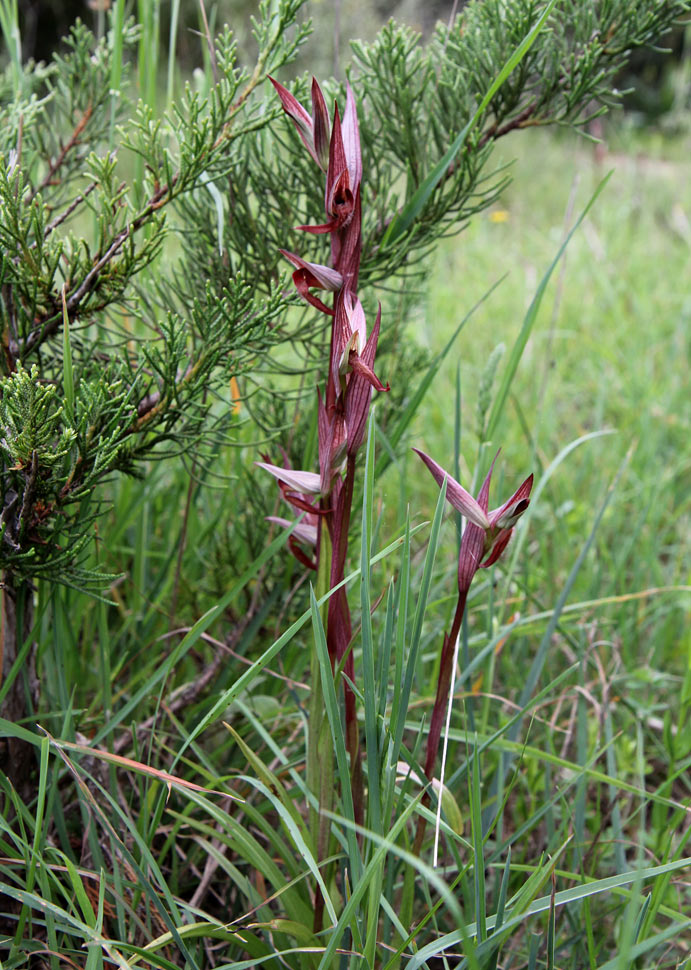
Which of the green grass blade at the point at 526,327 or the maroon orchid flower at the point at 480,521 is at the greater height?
the green grass blade at the point at 526,327

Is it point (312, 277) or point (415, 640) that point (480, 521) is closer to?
point (415, 640)

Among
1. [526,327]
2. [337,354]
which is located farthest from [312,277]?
[526,327]

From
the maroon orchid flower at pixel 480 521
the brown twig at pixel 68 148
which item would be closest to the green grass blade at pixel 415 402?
the maroon orchid flower at pixel 480 521

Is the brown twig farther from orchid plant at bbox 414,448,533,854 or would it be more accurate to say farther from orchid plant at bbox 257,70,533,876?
orchid plant at bbox 414,448,533,854

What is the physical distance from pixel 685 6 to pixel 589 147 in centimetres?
637

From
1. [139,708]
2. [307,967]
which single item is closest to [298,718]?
[139,708]

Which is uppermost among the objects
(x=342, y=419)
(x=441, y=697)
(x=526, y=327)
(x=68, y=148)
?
(x=68, y=148)

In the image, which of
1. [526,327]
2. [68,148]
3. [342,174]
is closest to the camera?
[342,174]

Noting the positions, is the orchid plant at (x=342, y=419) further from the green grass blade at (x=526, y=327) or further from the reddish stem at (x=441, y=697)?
the green grass blade at (x=526, y=327)

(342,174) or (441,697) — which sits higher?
(342,174)

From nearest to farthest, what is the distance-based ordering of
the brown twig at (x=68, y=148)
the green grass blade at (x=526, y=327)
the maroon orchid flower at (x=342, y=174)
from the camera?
the maroon orchid flower at (x=342, y=174)
the green grass blade at (x=526, y=327)
the brown twig at (x=68, y=148)

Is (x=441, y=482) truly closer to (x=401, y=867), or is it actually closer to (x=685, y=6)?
(x=401, y=867)

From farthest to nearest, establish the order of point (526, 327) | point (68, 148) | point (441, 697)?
point (68, 148) → point (526, 327) → point (441, 697)

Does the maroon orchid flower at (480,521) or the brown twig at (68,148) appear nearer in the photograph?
the maroon orchid flower at (480,521)
